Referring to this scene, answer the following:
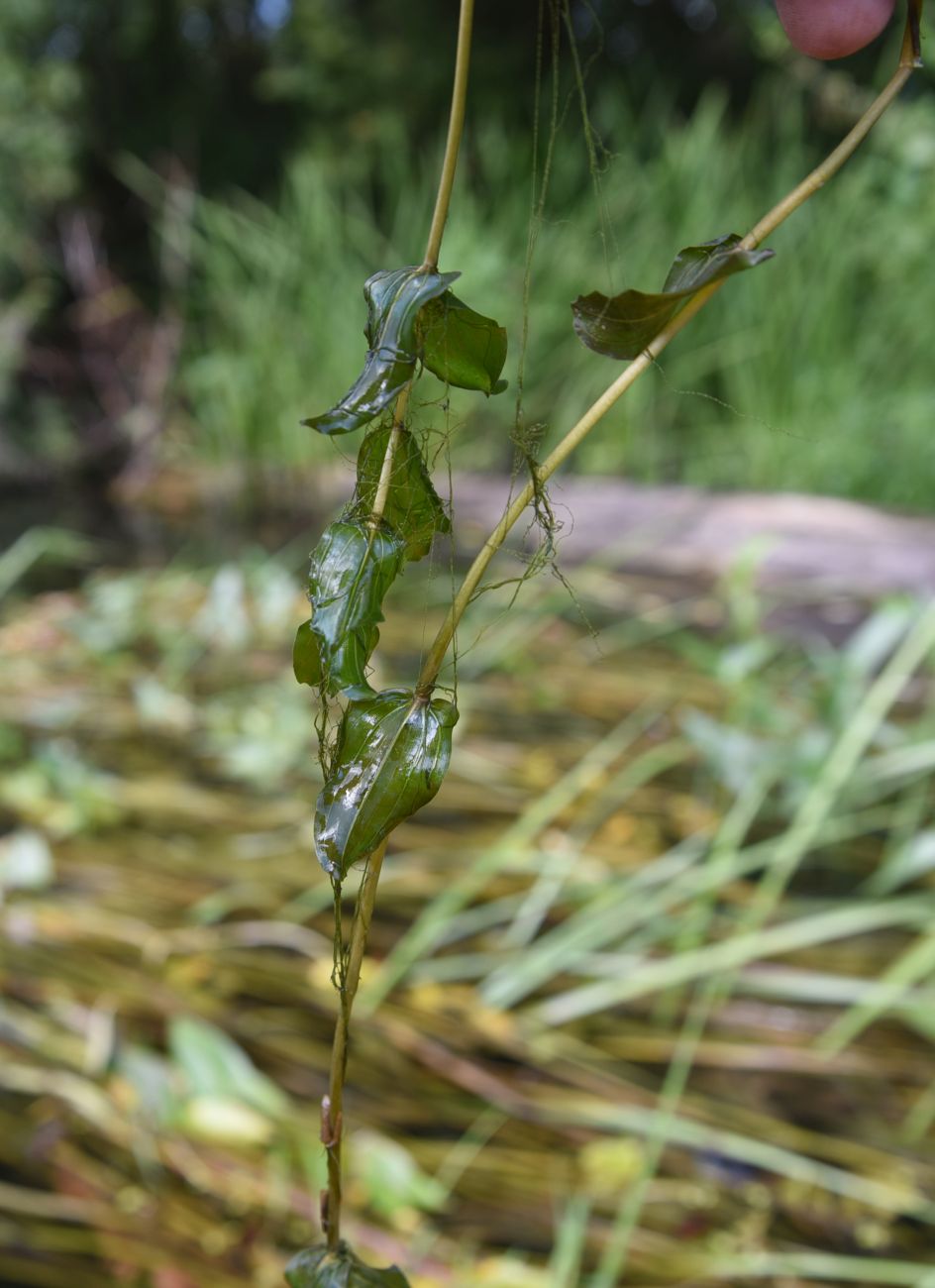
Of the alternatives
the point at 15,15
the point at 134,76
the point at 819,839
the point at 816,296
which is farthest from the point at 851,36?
the point at 134,76

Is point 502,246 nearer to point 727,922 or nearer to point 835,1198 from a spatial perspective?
point 727,922

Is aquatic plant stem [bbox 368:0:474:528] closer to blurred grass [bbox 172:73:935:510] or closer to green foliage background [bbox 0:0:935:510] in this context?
green foliage background [bbox 0:0:935:510]

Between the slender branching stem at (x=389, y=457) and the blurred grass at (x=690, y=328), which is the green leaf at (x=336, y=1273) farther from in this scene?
the blurred grass at (x=690, y=328)

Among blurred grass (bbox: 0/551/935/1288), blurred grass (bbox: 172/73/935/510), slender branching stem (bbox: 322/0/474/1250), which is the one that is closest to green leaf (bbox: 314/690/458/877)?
slender branching stem (bbox: 322/0/474/1250)

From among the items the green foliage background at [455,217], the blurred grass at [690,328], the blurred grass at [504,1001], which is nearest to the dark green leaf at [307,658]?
the blurred grass at [504,1001]

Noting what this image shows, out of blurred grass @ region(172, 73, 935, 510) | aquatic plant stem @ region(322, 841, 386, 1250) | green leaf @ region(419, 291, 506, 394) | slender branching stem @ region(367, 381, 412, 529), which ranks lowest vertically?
aquatic plant stem @ region(322, 841, 386, 1250)

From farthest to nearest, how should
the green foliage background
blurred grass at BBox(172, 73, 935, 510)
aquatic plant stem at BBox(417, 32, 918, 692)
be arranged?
the green foliage background, blurred grass at BBox(172, 73, 935, 510), aquatic plant stem at BBox(417, 32, 918, 692)

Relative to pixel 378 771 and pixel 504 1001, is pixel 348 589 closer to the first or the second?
pixel 378 771
